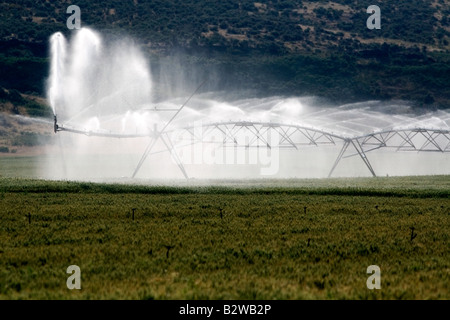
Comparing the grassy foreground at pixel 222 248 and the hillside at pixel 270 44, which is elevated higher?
the hillside at pixel 270 44

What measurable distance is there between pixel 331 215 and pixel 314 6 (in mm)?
174122

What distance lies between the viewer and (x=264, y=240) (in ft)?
64.7

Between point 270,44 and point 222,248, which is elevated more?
point 270,44

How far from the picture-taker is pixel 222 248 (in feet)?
58.5

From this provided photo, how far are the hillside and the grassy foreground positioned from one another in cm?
11396

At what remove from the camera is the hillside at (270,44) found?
14862 centimetres

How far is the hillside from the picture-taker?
14862 centimetres

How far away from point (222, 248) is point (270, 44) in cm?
15678

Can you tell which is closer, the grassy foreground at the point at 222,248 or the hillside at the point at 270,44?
the grassy foreground at the point at 222,248

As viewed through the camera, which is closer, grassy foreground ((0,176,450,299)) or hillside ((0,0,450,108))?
grassy foreground ((0,176,450,299))

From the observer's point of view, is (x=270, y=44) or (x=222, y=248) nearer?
Answer: (x=222, y=248)

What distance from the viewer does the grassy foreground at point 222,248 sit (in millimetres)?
12977

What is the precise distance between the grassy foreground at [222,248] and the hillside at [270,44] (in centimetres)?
11396
